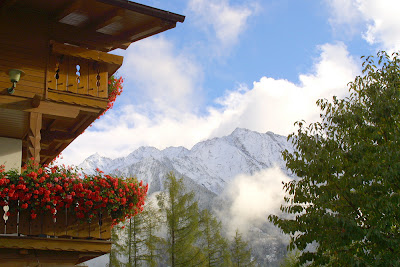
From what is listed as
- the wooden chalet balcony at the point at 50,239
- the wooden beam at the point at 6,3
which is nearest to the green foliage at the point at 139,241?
the wooden beam at the point at 6,3

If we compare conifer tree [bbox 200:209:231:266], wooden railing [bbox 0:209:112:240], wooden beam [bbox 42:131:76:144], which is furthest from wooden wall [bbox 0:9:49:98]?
conifer tree [bbox 200:209:231:266]

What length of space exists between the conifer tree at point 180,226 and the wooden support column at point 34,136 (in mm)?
25538

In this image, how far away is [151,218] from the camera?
43062 mm

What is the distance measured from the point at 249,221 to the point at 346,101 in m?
186

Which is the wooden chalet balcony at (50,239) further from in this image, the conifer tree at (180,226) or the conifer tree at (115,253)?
the conifer tree at (115,253)

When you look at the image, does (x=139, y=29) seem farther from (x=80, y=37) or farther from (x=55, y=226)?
(x=55, y=226)

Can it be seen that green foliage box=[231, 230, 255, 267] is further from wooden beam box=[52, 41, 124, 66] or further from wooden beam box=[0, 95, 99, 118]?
wooden beam box=[0, 95, 99, 118]

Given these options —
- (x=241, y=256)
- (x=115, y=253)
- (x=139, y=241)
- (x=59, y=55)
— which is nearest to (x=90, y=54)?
(x=59, y=55)

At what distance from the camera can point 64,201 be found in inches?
421

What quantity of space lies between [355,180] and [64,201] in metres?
7.30

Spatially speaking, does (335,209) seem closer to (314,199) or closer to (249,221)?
(314,199)

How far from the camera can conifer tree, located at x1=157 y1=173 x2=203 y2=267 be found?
3722 centimetres

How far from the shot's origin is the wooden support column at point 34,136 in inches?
503

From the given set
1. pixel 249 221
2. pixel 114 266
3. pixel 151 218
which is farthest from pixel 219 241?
pixel 249 221
